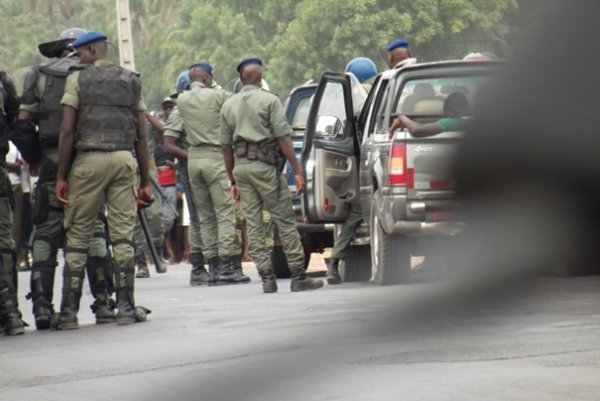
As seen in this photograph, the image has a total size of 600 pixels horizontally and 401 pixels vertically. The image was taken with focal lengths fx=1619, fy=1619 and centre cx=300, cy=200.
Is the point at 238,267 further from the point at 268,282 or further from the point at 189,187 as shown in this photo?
the point at 268,282

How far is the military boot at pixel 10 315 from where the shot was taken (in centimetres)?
991

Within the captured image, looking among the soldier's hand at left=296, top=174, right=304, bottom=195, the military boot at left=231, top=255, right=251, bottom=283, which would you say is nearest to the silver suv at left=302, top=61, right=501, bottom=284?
the soldier's hand at left=296, top=174, right=304, bottom=195

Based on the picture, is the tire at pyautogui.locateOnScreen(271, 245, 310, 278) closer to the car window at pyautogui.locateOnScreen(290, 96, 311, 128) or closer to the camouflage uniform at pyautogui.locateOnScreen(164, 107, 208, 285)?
the camouflage uniform at pyautogui.locateOnScreen(164, 107, 208, 285)

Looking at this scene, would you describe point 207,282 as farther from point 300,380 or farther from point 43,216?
point 300,380

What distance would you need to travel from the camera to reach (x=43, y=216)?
10125 millimetres

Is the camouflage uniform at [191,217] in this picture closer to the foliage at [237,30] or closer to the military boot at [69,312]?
the foliage at [237,30]

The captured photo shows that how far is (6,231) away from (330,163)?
12.8 feet

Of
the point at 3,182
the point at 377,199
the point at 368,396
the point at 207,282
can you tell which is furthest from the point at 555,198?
the point at 207,282

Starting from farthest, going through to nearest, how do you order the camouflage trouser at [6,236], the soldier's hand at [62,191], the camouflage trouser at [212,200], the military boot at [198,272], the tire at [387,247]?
the military boot at [198,272]
the camouflage trouser at [212,200]
the tire at [387,247]
the camouflage trouser at [6,236]
the soldier's hand at [62,191]

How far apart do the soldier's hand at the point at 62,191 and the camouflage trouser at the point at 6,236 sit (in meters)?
0.34

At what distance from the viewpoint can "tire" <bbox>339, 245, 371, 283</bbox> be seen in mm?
14227

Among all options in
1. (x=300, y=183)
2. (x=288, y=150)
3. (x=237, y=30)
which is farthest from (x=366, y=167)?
(x=237, y=30)

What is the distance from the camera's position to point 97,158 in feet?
32.1

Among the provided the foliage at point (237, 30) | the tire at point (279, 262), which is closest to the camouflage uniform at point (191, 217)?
the tire at point (279, 262)
